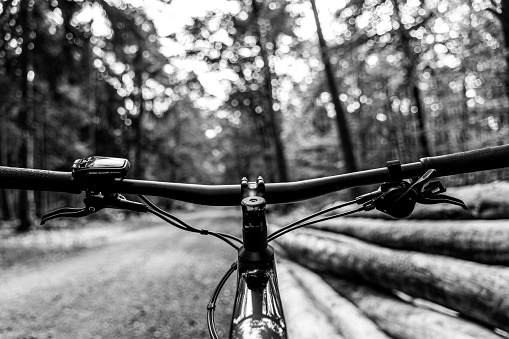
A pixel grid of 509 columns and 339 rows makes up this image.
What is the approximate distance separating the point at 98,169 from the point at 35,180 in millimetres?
259

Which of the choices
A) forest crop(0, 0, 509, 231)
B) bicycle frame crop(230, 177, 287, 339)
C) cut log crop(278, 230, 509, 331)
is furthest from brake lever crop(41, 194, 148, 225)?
forest crop(0, 0, 509, 231)

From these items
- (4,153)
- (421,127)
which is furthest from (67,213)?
(4,153)

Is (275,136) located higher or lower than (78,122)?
lower

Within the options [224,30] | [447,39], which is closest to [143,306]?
[447,39]

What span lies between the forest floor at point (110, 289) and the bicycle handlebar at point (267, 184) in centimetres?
239

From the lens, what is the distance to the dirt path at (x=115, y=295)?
4766mm

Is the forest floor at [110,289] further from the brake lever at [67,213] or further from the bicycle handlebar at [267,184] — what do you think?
the brake lever at [67,213]

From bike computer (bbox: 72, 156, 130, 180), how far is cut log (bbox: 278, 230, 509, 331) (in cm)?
236

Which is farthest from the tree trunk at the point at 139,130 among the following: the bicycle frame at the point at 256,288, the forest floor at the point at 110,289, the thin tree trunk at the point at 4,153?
the bicycle frame at the point at 256,288

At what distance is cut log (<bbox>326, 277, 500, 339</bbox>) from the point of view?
234 centimetres

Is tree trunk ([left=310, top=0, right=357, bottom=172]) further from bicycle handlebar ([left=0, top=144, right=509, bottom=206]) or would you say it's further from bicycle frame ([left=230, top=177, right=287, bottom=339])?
bicycle frame ([left=230, top=177, right=287, bottom=339])

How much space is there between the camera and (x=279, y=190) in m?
1.06

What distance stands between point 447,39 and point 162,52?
17.0 m

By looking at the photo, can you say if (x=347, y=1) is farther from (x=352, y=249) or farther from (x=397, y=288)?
(x=397, y=288)
